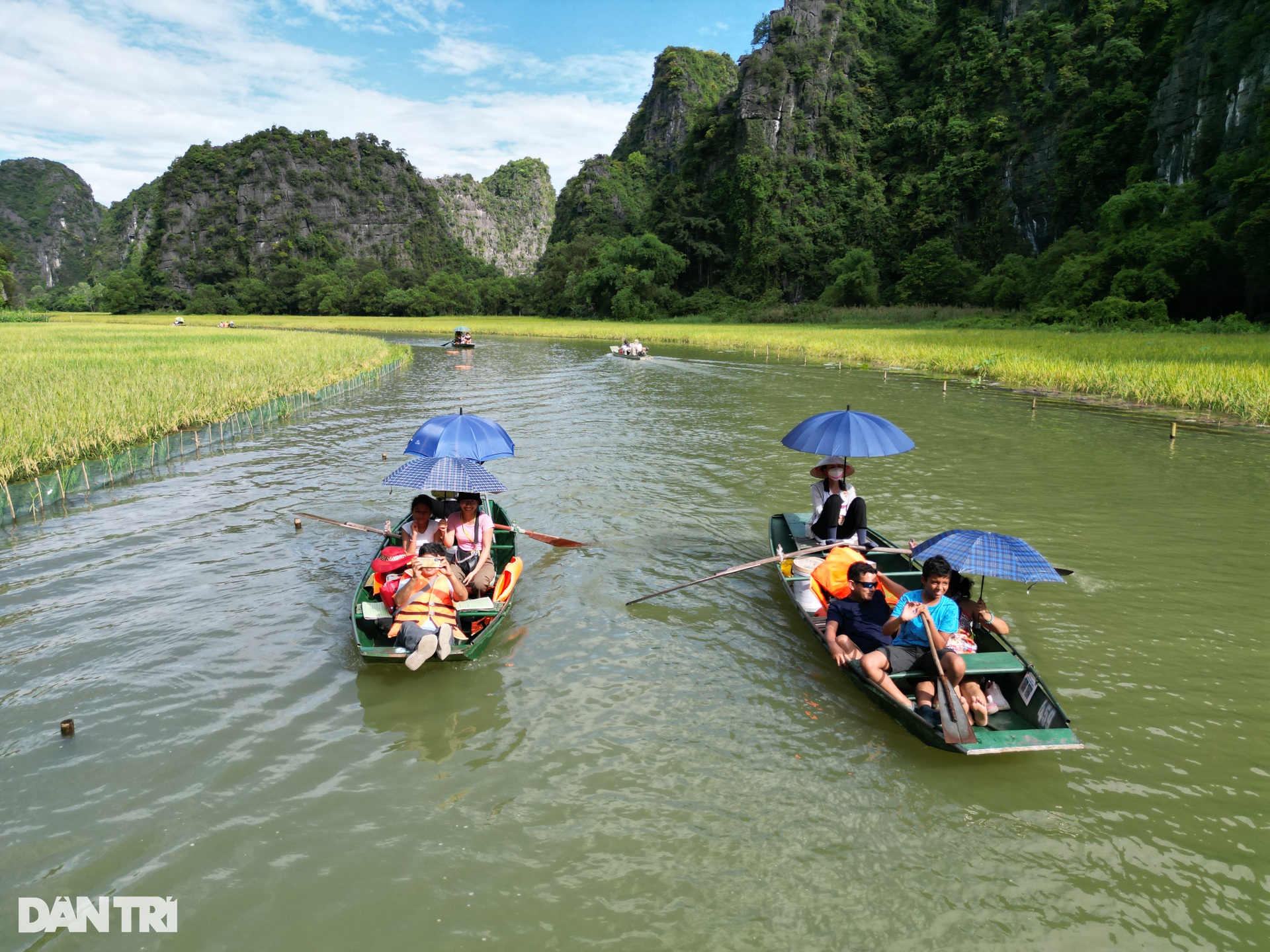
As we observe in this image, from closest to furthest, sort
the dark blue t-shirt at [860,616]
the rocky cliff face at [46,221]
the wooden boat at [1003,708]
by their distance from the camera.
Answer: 1. the wooden boat at [1003,708]
2. the dark blue t-shirt at [860,616]
3. the rocky cliff face at [46,221]

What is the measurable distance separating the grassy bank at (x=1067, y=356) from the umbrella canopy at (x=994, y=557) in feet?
48.6

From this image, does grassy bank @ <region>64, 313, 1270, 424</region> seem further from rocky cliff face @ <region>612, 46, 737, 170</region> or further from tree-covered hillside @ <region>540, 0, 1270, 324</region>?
rocky cliff face @ <region>612, 46, 737, 170</region>

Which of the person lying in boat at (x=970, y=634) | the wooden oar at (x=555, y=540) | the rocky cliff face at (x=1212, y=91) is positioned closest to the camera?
the person lying in boat at (x=970, y=634)

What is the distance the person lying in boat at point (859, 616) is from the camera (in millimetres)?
5723

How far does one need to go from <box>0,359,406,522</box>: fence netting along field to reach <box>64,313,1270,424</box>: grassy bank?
22.3m

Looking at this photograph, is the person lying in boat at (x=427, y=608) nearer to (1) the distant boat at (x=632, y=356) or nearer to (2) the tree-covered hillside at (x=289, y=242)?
(1) the distant boat at (x=632, y=356)

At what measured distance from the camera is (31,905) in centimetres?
358

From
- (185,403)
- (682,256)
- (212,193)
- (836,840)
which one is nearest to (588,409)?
(185,403)

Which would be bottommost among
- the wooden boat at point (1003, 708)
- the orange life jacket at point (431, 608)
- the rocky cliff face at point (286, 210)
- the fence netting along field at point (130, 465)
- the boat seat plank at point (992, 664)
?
the wooden boat at point (1003, 708)

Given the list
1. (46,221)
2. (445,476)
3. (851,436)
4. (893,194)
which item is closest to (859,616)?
(851,436)

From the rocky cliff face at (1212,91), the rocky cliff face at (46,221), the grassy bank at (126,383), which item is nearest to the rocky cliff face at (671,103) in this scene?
the rocky cliff face at (1212,91)

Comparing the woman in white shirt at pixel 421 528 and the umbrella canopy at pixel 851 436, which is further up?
the umbrella canopy at pixel 851 436

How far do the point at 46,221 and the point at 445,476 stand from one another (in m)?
208

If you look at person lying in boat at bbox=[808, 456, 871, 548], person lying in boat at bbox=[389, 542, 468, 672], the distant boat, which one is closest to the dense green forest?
the distant boat
